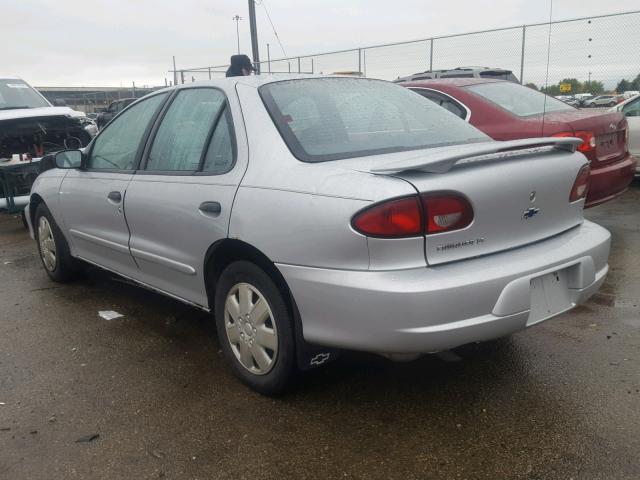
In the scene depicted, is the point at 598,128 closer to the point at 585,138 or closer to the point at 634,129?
the point at 585,138

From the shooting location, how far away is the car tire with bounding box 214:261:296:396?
9.17 ft

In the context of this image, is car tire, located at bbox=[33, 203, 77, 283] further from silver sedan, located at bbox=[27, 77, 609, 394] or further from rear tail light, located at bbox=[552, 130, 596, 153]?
rear tail light, located at bbox=[552, 130, 596, 153]

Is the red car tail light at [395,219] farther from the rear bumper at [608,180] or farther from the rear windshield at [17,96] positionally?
the rear windshield at [17,96]

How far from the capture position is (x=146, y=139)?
3.82m

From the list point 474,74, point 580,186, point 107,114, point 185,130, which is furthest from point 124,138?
point 107,114

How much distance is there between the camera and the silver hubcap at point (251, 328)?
2896mm

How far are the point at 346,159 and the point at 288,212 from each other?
1.22 ft

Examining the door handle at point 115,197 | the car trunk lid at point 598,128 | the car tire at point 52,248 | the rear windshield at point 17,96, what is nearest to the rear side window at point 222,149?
the door handle at point 115,197

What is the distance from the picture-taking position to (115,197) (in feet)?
12.9

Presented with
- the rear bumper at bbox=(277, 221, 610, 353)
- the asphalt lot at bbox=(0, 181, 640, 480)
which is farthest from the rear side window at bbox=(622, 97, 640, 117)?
the rear bumper at bbox=(277, 221, 610, 353)

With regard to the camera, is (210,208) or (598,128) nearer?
(210,208)

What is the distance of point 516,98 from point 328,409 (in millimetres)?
4236

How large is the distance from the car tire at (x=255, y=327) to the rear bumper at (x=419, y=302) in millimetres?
162

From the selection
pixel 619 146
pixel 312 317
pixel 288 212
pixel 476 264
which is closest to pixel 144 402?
pixel 312 317
